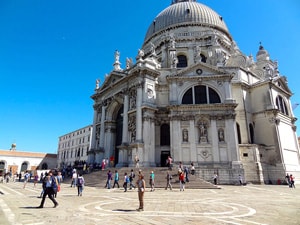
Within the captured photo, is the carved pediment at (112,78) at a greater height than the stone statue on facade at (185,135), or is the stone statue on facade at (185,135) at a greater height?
the carved pediment at (112,78)

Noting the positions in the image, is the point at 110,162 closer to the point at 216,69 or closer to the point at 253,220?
the point at 216,69

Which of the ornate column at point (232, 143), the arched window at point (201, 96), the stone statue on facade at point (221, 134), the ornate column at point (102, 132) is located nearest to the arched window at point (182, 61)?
the arched window at point (201, 96)

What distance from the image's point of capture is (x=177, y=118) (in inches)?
949

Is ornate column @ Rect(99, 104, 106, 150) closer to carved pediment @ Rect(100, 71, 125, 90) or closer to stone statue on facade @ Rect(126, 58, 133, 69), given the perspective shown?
carved pediment @ Rect(100, 71, 125, 90)

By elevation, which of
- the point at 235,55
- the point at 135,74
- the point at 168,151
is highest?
the point at 235,55

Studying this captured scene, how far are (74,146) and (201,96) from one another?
46264 mm

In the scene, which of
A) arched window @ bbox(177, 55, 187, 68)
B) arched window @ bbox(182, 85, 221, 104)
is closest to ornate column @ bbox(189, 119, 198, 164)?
arched window @ bbox(182, 85, 221, 104)

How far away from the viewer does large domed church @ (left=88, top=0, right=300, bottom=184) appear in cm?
2303

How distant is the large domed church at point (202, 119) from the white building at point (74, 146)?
Result: 23.3m

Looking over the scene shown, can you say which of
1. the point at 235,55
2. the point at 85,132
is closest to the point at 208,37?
the point at 235,55

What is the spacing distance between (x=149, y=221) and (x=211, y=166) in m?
18.0

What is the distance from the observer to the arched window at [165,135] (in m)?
25.6

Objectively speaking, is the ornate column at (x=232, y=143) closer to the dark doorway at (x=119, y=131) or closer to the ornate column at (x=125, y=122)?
the ornate column at (x=125, y=122)

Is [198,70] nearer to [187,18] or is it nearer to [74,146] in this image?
[187,18]
